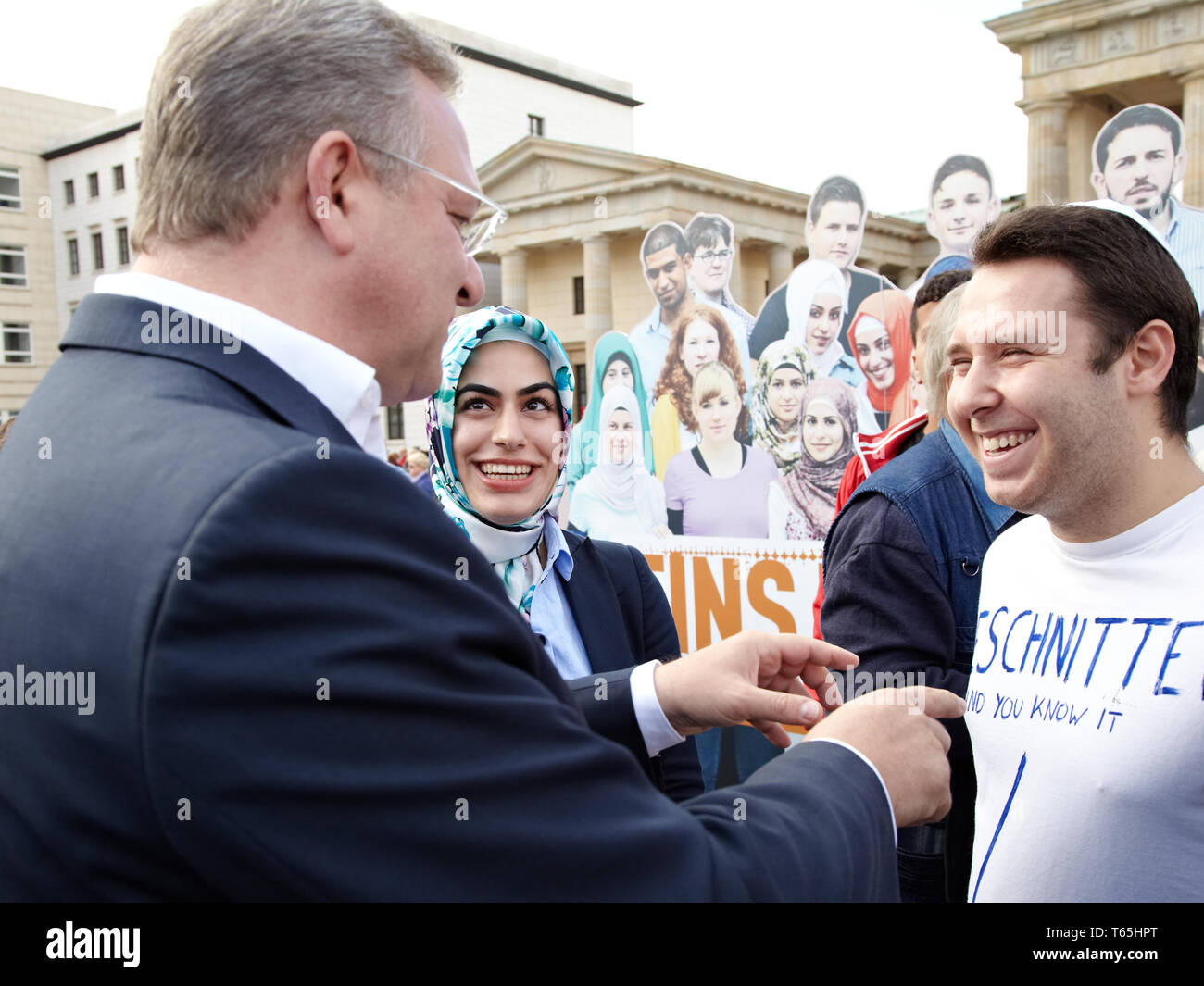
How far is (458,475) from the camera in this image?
3.25 meters

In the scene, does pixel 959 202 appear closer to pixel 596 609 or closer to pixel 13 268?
pixel 596 609

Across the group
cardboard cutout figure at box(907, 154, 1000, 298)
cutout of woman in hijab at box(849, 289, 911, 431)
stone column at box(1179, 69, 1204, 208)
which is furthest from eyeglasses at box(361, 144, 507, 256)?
stone column at box(1179, 69, 1204, 208)

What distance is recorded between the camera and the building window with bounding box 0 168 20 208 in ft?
156

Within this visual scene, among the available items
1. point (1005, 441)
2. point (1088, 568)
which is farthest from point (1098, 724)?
point (1005, 441)

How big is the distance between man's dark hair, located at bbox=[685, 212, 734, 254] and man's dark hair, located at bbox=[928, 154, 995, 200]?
1.67 m

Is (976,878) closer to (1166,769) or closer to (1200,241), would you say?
(1166,769)

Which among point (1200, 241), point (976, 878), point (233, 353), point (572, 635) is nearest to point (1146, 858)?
point (976, 878)

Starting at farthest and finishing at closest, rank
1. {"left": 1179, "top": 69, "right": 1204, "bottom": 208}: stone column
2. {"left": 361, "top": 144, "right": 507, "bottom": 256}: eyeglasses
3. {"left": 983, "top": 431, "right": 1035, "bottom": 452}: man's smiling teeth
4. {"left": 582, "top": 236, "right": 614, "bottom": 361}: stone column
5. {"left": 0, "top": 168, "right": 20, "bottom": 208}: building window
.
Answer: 1. {"left": 0, "top": 168, "right": 20, "bottom": 208}: building window
2. {"left": 582, "top": 236, "right": 614, "bottom": 361}: stone column
3. {"left": 1179, "top": 69, "right": 1204, "bottom": 208}: stone column
4. {"left": 983, "top": 431, "right": 1035, "bottom": 452}: man's smiling teeth
5. {"left": 361, "top": 144, "right": 507, "bottom": 256}: eyeglasses

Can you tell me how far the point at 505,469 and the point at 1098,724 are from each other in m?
1.92

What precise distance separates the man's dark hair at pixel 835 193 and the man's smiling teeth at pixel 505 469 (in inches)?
136

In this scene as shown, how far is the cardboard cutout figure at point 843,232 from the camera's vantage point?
19.5 ft

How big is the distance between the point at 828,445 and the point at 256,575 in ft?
18.1

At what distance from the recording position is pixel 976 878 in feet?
7.14

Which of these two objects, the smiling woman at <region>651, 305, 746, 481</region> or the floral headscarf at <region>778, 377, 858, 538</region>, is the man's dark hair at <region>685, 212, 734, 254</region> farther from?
the floral headscarf at <region>778, 377, 858, 538</region>
